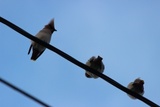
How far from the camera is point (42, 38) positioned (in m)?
6.14

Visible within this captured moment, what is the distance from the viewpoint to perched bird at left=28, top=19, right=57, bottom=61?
20.2 feet

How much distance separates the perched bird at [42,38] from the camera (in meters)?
6.16

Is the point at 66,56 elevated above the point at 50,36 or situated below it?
below

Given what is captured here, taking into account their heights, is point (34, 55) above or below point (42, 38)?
below

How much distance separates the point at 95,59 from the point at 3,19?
3.21 metres

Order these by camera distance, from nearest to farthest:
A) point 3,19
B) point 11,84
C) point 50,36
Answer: point 11,84 → point 3,19 → point 50,36

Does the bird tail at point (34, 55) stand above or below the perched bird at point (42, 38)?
below

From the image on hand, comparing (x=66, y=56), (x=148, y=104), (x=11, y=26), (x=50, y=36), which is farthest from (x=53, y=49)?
(x=50, y=36)

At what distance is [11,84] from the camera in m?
2.73

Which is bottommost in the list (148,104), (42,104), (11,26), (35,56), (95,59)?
(42,104)

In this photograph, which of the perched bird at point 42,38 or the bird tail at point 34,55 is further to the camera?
the bird tail at point 34,55

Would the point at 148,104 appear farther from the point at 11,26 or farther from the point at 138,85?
the point at 138,85

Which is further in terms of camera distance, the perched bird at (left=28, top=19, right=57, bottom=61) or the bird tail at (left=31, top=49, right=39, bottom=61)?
the bird tail at (left=31, top=49, right=39, bottom=61)

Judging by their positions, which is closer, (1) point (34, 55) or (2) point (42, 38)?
(2) point (42, 38)
